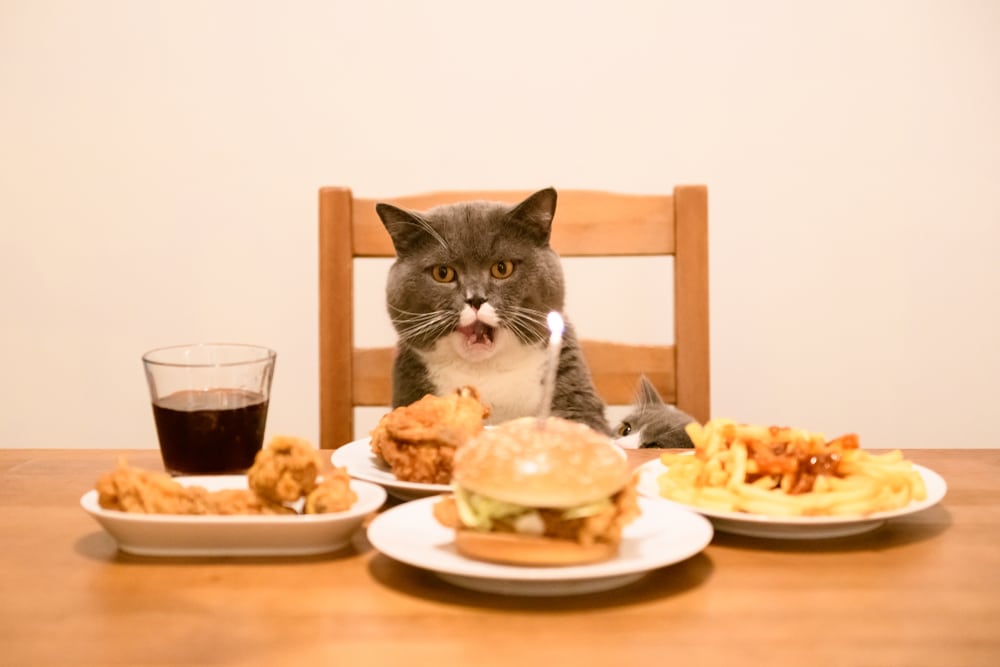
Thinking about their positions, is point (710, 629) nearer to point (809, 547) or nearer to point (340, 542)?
point (809, 547)

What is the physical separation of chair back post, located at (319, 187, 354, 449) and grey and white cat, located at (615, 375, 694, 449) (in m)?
0.55

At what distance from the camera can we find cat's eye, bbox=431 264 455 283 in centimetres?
184

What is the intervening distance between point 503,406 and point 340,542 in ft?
3.37

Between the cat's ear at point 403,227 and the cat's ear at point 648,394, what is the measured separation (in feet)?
1.63

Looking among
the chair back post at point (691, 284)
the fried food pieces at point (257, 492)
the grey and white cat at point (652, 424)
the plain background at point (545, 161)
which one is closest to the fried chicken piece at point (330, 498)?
the fried food pieces at point (257, 492)

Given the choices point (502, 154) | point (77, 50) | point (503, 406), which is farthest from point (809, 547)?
point (77, 50)

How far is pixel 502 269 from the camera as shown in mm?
1855

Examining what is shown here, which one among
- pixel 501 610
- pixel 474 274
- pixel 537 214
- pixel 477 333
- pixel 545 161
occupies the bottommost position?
pixel 501 610

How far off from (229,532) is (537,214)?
1.09 m

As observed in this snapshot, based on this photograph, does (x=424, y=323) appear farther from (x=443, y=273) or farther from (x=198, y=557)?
(x=198, y=557)

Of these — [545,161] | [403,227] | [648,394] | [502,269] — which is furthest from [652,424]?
[545,161]

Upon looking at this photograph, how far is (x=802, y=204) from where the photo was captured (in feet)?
9.42

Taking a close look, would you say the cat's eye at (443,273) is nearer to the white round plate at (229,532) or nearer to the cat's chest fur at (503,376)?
the cat's chest fur at (503,376)

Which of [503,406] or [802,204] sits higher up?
[802,204]
